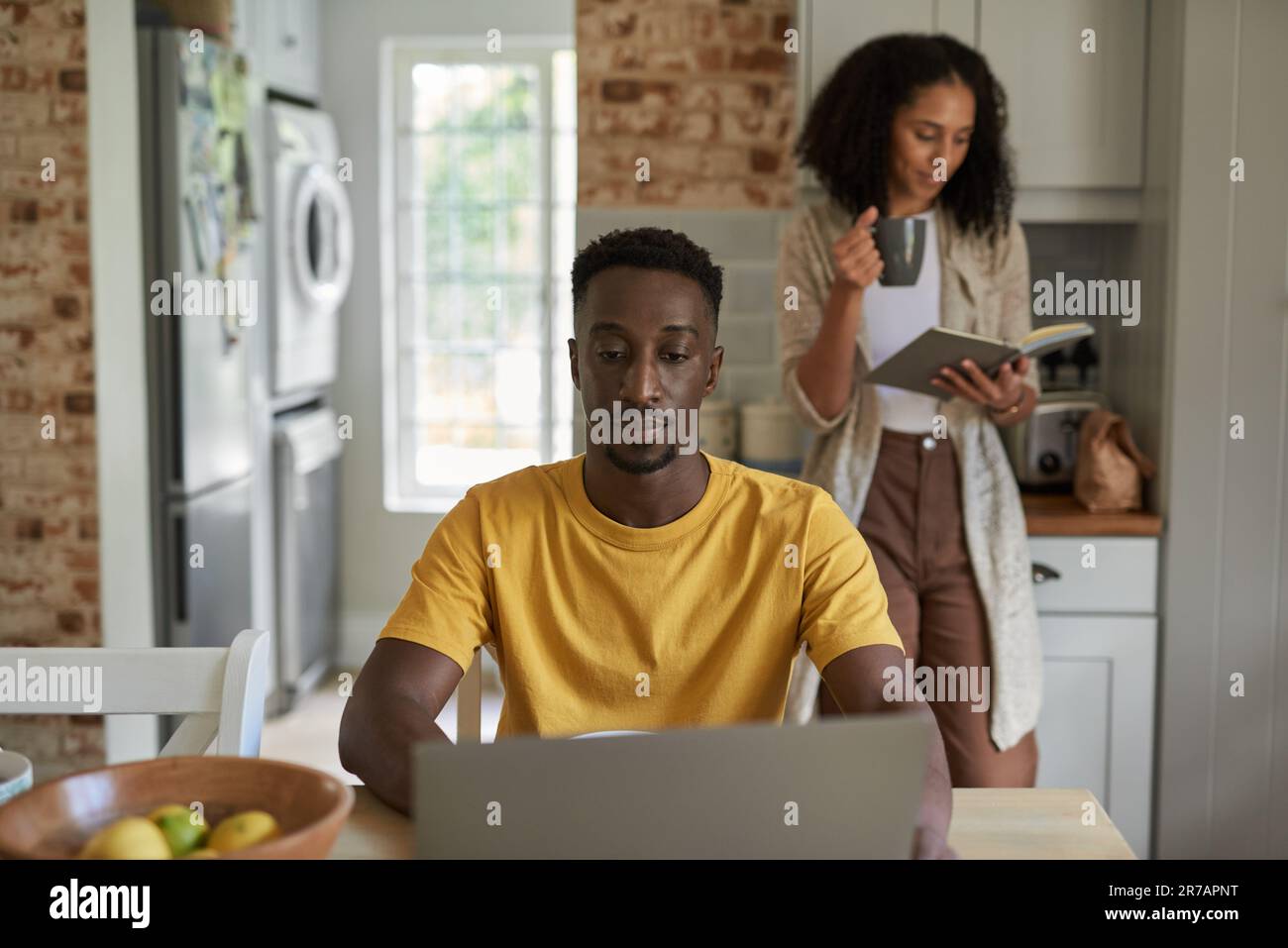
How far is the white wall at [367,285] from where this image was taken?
168 inches

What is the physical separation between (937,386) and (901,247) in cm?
23

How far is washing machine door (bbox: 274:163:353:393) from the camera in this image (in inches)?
150

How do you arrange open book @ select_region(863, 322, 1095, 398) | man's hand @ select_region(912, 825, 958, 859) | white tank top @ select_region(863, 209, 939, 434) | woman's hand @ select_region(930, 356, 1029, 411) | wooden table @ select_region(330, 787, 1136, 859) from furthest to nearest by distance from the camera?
white tank top @ select_region(863, 209, 939, 434)
woman's hand @ select_region(930, 356, 1029, 411)
open book @ select_region(863, 322, 1095, 398)
wooden table @ select_region(330, 787, 1136, 859)
man's hand @ select_region(912, 825, 958, 859)

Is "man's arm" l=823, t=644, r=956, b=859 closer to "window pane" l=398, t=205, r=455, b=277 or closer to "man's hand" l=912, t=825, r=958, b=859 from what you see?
"man's hand" l=912, t=825, r=958, b=859

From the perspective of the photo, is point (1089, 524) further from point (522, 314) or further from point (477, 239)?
point (477, 239)

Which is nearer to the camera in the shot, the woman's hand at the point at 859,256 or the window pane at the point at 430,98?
the woman's hand at the point at 859,256

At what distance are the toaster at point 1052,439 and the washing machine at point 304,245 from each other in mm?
2068

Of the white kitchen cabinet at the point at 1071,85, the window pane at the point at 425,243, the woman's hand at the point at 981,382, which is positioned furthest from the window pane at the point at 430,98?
the woman's hand at the point at 981,382

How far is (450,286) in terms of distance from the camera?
4.51 m

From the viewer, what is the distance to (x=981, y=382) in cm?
220

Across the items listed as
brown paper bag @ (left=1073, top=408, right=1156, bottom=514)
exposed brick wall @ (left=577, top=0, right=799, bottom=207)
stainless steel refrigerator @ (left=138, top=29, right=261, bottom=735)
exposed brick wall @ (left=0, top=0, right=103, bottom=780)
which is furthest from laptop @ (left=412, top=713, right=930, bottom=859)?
stainless steel refrigerator @ (left=138, top=29, right=261, bottom=735)

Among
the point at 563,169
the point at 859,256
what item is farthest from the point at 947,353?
the point at 563,169

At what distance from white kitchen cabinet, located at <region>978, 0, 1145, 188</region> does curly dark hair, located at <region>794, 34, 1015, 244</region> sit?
0.24 m

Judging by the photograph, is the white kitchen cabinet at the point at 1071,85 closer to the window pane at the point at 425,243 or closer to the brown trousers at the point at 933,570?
the brown trousers at the point at 933,570
